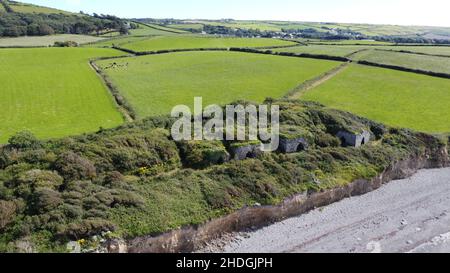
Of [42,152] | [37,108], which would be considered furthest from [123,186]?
[37,108]

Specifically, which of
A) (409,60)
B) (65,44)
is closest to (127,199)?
(409,60)

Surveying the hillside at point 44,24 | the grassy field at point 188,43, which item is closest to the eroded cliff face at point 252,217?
the grassy field at point 188,43

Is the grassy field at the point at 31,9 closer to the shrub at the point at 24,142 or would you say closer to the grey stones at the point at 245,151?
the shrub at the point at 24,142

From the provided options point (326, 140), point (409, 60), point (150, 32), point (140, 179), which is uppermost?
point (150, 32)

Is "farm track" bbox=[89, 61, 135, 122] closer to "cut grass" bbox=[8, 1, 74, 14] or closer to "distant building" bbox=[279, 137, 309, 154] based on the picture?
"distant building" bbox=[279, 137, 309, 154]

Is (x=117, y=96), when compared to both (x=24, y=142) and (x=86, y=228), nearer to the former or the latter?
(x=24, y=142)

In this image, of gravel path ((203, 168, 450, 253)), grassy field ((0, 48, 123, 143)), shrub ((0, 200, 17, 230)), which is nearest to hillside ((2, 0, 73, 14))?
grassy field ((0, 48, 123, 143))
